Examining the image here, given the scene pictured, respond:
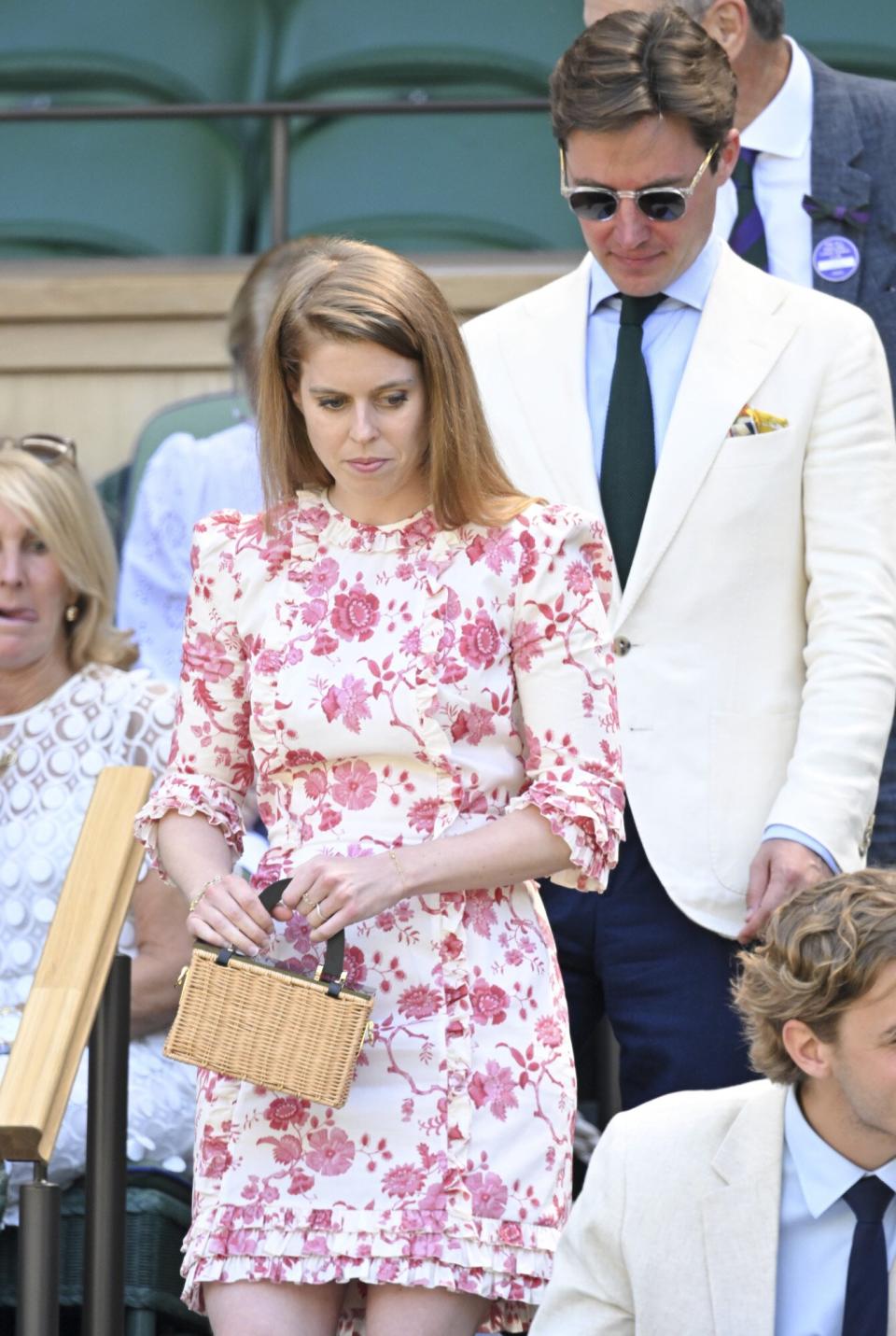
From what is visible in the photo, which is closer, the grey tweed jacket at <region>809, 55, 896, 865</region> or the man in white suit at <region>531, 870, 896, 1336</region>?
the man in white suit at <region>531, 870, 896, 1336</region>

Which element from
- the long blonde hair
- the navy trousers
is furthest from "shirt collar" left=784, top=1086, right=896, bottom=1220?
the long blonde hair

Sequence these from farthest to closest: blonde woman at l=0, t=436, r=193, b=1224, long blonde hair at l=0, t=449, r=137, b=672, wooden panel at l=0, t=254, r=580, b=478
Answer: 1. wooden panel at l=0, t=254, r=580, b=478
2. long blonde hair at l=0, t=449, r=137, b=672
3. blonde woman at l=0, t=436, r=193, b=1224

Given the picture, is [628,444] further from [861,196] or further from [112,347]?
[112,347]

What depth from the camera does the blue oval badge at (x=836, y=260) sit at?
3623mm

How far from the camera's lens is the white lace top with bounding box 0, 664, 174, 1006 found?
388cm

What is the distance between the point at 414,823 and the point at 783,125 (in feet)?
5.26

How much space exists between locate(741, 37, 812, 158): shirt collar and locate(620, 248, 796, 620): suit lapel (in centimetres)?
48

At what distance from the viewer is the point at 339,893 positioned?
2416 mm

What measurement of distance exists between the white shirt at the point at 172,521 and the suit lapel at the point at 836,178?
145cm

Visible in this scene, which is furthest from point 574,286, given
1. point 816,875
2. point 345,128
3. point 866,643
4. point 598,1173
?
point 345,128

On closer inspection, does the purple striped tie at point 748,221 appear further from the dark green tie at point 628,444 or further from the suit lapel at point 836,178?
the dark green tie at point 628,444

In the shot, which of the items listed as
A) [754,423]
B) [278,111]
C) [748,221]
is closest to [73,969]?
[754,423]

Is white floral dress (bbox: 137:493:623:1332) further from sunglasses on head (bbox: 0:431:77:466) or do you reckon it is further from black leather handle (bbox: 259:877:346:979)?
sunglasses on head (bbox: 0:431:77:466)

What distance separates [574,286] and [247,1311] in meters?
1.53
